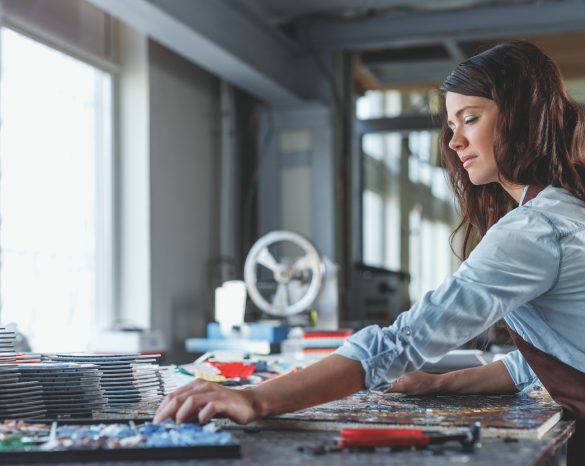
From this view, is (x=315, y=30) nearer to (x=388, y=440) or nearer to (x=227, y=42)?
(x=227, y=42)

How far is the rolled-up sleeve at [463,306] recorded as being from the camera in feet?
3.78

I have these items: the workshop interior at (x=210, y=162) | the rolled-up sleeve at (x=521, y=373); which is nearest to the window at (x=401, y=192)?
the workshop interior at (x=210, y=162)

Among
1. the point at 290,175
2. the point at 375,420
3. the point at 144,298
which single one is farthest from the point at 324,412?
the point at 290,175

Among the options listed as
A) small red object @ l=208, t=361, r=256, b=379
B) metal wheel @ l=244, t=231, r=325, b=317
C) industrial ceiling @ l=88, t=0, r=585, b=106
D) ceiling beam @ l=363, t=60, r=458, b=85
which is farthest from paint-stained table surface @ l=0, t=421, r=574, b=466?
ceiling beam @ l=363, t=60, r=458, b=85

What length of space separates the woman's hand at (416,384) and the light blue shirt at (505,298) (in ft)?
0.82

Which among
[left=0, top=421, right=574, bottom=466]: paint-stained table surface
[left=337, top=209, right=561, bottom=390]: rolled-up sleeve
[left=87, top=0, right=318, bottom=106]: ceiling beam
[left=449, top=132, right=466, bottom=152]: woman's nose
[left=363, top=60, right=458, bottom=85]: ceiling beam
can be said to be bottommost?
[left=0, top=421, right=574, bottom=466]: paint-stained table surface

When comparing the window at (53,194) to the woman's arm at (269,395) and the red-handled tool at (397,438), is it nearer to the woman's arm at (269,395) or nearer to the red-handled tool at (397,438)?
the woman's arm at (269,395)

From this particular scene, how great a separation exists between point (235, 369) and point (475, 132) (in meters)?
0.78

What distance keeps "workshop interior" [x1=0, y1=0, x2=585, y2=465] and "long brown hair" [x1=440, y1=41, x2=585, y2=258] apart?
39 cm

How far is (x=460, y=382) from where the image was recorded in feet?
4.91

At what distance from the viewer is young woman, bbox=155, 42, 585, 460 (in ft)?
3.77

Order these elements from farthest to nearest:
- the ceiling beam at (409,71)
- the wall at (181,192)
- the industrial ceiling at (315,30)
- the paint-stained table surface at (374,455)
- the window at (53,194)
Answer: the ceiling beam at (409,71)
the wall at (181,192)
the industrial ceiling at (315,30)
the window at (53,194)
the paint-stained table surface at (374,455)

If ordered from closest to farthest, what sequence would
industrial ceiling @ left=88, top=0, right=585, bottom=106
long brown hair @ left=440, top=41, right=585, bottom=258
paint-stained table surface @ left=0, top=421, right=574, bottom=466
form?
paint-stained table surface @ left=0, top=421, right=574, bottom=466 < long brown hair @ left=440, top=41, right=585, bottom=258 < industrial ceiling @ left=88, top=0, right=585, bottom=106

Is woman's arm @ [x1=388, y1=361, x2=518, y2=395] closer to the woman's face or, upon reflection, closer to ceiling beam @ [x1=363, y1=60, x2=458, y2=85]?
the woman's face
